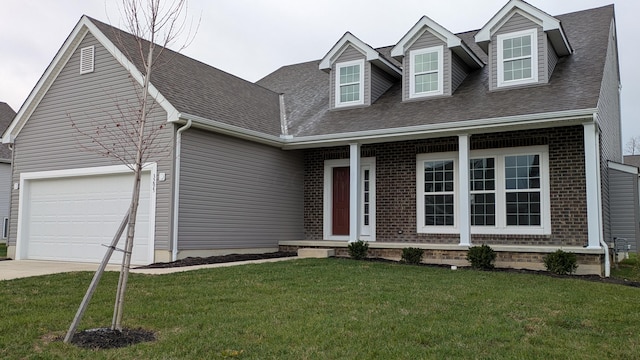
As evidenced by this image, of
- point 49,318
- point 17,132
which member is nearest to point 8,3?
point 17,132

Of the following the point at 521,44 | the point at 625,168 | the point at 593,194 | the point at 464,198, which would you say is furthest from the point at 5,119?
the point at 625,168

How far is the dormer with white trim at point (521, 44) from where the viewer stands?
12.5 m

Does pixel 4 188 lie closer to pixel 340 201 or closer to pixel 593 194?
pixel 340 201

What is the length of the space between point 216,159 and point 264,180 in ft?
5.83

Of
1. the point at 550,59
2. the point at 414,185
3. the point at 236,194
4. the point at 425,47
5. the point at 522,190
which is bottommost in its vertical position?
the point at 236,194

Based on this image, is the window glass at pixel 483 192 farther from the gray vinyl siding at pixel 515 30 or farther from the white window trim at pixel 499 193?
the gray vinyl siding at pixel 515 30

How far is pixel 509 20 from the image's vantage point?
12.9 meters

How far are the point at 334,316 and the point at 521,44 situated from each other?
945cm

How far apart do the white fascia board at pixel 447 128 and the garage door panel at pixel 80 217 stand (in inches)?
166

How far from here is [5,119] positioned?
2633cm

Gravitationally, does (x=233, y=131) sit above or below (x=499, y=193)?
above

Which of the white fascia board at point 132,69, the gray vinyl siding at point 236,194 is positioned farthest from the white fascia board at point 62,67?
the gray vinyl siding at point 236,194

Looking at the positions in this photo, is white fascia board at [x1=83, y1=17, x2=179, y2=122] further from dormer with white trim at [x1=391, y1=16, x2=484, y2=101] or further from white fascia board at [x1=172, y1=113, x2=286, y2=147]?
dormer with white trim at [x1=391, y1=16, x2=484, y2=101]

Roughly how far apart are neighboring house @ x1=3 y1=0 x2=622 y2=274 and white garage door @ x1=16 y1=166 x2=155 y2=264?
4 cm
